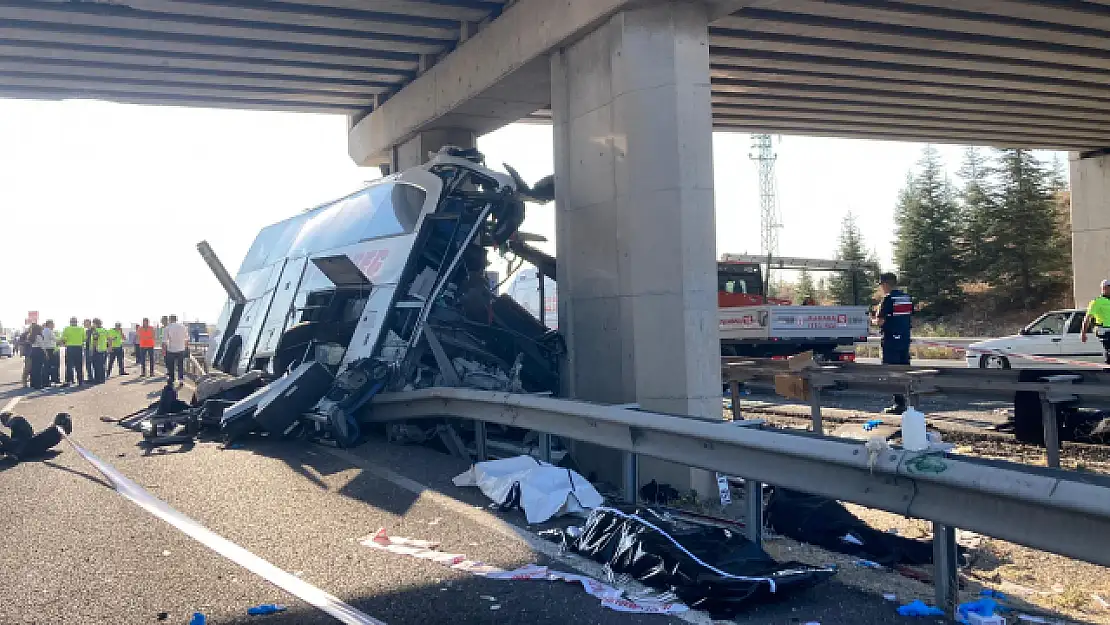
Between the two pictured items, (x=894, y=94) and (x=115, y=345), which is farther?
(x=115, y=345)

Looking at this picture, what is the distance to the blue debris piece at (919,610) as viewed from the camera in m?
3.77

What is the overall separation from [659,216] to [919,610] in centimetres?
437

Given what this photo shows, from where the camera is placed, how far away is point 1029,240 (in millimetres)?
46719

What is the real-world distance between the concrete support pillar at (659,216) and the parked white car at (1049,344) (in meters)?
12.5

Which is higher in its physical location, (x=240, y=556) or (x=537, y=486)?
(x=537, y=486)

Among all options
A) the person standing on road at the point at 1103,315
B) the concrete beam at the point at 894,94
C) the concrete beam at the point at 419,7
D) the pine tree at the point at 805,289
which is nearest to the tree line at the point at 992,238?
the pine tree at the point at 805,289

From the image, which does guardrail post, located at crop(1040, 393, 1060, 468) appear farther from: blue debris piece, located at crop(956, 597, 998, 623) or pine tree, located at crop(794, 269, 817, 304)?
pine tree, located at crop(794, 269, 817, 304)

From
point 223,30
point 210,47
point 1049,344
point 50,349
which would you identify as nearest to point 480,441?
point 223,30

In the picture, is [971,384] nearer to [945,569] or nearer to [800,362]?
[800,362]

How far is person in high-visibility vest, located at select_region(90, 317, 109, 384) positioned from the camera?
22625 millimetres

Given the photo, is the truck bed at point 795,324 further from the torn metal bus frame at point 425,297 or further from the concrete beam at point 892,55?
the torn metal bus frame at point 425,297

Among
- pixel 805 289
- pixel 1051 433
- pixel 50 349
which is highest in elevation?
pixel 805 289

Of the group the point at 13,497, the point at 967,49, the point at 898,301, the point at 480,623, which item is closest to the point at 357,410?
the point at 13,497

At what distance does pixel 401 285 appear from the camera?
903 centimetres
